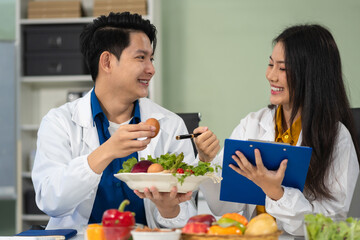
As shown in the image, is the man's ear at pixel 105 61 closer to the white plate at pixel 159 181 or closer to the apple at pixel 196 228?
the white plate at pixel 159 181

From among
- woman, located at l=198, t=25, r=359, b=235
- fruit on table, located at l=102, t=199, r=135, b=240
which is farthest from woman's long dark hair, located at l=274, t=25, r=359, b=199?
fruit on table, located at l=102, t=199, r=135, b=240

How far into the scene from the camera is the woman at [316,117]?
182cm

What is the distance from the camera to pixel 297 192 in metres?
1.65

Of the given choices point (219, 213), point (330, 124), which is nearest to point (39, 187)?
point (219, 213)

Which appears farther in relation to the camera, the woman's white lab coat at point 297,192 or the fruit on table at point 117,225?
the woman's white lab coat at point 297,192

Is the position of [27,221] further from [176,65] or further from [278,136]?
[278,136]

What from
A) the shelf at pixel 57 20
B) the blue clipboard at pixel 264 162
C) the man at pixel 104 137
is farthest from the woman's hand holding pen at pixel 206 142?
the shelf at pixel 57 20

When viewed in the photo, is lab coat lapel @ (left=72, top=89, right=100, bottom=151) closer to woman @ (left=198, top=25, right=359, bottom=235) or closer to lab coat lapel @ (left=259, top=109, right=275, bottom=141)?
woman @ (left=198, top=25, right=359, bottom=235)

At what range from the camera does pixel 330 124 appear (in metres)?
1.91

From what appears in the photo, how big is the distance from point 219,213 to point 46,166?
2.41 feet

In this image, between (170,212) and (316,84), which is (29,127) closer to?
(170,212)

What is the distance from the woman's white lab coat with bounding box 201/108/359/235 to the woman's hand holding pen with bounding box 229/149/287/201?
85 mm

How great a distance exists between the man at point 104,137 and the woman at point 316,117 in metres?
0.28

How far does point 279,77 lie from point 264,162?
0.53 metres
